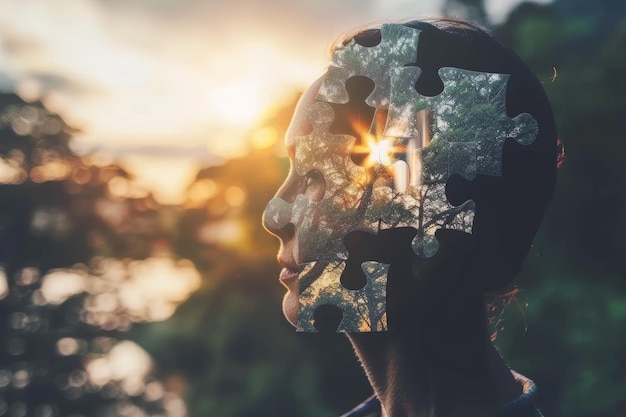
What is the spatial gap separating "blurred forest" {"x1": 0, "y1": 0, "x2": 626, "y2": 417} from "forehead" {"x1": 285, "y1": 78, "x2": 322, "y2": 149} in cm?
87

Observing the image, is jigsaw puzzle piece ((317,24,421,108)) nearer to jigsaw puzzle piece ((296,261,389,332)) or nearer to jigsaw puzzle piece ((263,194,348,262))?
jigsaw puzzle piece ((263,194,348,262))

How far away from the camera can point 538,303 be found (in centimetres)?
526

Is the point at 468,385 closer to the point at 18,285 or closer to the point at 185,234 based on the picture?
the point at 185,234

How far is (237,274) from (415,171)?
599 centimetres

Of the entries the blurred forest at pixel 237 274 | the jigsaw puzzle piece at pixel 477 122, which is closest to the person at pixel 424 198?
the jigsaw puzzle piece at pixel 477 122

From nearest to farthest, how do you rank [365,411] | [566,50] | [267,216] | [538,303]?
[267,216] < [365,411] < [538,303] < [566,50]

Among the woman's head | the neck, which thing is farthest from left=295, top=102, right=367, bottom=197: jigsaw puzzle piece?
the neck

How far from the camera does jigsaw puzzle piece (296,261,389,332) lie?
73.5 inches

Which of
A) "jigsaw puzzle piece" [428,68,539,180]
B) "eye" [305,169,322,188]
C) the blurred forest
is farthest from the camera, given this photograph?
the blurred forest

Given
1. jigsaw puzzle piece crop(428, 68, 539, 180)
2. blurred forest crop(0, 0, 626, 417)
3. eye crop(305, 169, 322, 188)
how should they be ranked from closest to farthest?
jigsaw puzzle piece crop(428, 68, 539, 180), eye crop(305, 169, 322, 188), blurred forest crop(0, 0, 626, 417)

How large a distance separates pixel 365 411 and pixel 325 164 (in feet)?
2.66

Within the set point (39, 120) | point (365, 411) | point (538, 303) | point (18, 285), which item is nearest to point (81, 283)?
point (18, 285)

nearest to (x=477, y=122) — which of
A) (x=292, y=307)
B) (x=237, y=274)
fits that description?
(x=292, y=307)

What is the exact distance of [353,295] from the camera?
6.13 ft
